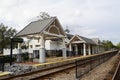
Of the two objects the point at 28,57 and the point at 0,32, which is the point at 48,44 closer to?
the point at 0,32

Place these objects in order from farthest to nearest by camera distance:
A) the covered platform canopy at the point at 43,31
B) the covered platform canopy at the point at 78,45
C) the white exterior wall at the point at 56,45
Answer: the white exterior wall at the point at 56,45
the covered platform canopy at the point at 78,45
the covered platform canopy at the point at 43,31

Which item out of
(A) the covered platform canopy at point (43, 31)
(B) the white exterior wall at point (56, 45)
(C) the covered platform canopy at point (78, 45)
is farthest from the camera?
(B) the white exterior wall at point (56, 45)

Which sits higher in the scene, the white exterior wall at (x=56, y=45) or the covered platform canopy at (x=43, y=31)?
the covered platform canopy at (x=43, y=31)

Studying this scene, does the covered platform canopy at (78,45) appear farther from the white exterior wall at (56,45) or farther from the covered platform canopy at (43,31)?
the covered platform canopy at (43,31)

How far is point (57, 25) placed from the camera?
3256cm

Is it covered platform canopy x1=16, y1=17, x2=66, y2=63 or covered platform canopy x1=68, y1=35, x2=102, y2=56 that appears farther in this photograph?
covered platform canopy x1=68, y1=35, x2=102, y2=56

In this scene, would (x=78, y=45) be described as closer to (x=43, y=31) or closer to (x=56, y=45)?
(x=56, y=45)

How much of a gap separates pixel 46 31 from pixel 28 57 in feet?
15.4

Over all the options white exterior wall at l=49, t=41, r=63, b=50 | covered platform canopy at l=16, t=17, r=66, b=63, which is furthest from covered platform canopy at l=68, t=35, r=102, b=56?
covered platform canopy at l=16, t=17, r=66, b=63

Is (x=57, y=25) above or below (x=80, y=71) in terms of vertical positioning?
above

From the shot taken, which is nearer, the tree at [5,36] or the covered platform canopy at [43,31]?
the covered platform canopy at [43,31]

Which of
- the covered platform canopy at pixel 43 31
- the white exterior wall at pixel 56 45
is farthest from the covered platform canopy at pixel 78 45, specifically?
the covered platform canopy at pixel 43 31

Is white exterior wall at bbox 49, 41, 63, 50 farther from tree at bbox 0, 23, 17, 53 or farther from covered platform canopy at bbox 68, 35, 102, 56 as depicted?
tree at bbox 0, 23, 17, 53

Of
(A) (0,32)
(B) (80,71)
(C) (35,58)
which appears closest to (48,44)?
(A) (0,32)
